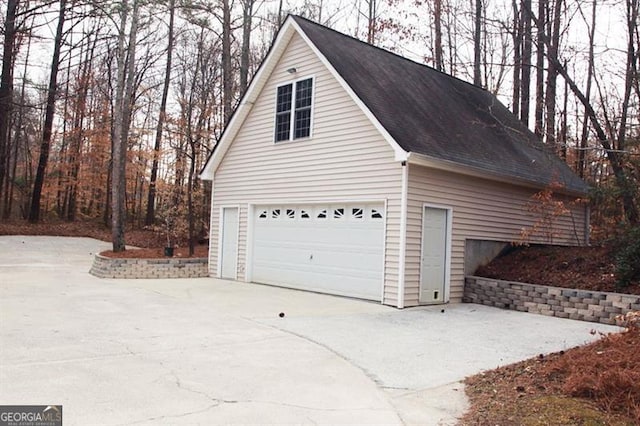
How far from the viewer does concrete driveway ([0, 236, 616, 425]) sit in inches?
157

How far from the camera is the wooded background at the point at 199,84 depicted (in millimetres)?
12891

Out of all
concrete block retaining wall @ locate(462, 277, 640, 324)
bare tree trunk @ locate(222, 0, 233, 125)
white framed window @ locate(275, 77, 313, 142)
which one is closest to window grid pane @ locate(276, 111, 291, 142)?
white framed window @ locate(275, 77, 313, 142)

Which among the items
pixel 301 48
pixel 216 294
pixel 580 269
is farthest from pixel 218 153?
pixel 580 269

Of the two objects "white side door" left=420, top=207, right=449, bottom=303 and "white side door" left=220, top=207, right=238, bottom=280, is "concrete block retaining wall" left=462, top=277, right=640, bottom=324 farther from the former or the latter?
"white side door" left=220, top=207, right=238, bottom=280

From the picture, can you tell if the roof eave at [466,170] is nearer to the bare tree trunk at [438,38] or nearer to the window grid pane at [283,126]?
the window grid pane at [283,126]

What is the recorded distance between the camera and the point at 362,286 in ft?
34.1

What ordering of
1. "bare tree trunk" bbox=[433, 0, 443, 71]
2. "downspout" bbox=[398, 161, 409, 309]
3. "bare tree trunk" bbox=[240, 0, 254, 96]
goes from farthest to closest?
"bare tree trunk" bbox=[433, 0, 443, 71]
"bare tree trunk" bbox=[240, 0, 254, 96]
"downspout" bbox=[398, 161, 409, 309]

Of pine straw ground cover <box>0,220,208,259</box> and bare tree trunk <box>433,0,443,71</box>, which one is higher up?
bare tree trunk <box>433,0,443,71</box>

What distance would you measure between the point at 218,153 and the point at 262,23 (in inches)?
482

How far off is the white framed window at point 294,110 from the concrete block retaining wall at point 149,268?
14.2ft

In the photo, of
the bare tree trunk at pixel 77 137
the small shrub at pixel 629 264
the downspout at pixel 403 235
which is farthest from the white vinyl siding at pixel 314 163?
the bare tree trunk at pixel 77 137

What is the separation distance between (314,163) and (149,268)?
5250 mm

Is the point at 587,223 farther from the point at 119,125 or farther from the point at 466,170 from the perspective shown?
the point at 119,125

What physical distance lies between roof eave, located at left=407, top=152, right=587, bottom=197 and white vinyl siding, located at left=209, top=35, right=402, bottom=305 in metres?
0.50
